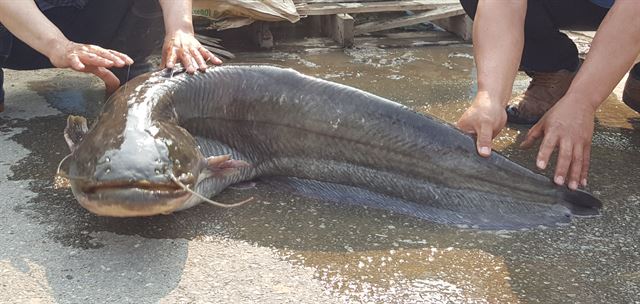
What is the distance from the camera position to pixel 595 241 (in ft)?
7.31

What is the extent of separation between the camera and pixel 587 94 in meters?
2.39

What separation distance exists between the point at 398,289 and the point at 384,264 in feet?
0.48

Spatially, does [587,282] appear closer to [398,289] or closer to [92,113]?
[398,289]

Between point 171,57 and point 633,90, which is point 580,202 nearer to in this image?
point 633,90

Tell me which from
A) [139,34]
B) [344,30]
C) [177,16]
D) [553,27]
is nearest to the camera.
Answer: [177,16]

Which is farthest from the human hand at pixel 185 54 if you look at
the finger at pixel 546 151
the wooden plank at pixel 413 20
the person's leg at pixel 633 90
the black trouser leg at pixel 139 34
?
the wooden plank at pixel 413 20

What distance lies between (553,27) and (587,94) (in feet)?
3.18

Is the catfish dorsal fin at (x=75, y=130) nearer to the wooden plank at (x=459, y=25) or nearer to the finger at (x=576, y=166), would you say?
the finger at (x=576, y=166)

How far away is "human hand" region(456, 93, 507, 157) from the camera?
93.6 inches

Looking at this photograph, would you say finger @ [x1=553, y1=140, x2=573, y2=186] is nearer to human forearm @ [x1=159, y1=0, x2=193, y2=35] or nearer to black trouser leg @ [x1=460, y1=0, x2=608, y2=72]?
black trouser leg @ [x1=460, y1=0, x2=608, y2=72]

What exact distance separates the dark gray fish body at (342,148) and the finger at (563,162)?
39mm

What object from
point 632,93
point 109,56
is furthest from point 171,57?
point 632,93

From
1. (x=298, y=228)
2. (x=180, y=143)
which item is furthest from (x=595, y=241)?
(x=180, y=143)

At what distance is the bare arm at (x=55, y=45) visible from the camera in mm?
2498
